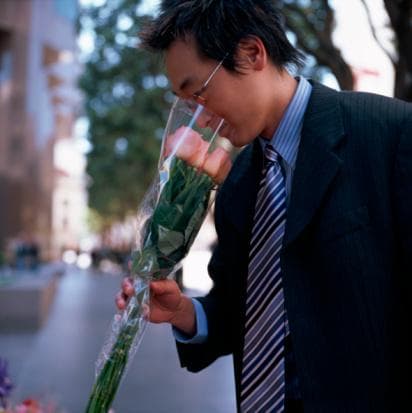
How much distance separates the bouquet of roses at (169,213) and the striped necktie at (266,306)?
123mm

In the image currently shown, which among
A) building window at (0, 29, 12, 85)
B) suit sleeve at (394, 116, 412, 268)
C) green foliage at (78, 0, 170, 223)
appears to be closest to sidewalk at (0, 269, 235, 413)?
suit sleeve at (394, 116, 412, 268)

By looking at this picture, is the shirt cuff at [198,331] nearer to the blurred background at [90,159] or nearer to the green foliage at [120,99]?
the blurred background at [90,159]

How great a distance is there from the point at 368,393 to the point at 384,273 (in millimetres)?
237

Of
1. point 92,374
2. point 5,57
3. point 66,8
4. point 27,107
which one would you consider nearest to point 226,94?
point 92,374

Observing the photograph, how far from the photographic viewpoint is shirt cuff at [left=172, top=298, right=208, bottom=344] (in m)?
2.29

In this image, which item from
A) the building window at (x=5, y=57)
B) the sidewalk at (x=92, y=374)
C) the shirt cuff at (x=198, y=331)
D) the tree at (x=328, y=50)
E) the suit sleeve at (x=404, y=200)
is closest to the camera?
the suit sleeve at (x=404, y=200)

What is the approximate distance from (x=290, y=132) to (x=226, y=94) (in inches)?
6.6

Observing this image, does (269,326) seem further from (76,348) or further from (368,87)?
(368,87)

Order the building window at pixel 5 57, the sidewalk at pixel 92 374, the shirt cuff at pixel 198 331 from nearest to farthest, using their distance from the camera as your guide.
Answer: the shirt cuff at pixel 198 331 < the sidewalk at pixel 92 374 < the building window at pixel 5 57

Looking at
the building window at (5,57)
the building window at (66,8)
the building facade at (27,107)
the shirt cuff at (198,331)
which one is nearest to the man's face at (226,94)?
the shirt cuff at (198,331)

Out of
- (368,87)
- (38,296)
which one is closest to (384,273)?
(38,296)

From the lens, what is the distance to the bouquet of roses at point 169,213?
2.04 m

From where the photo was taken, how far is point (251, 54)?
6.63 ft

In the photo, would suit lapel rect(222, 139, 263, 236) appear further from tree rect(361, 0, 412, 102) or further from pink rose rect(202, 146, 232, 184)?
tree rect(361, 0, 412, 102)
